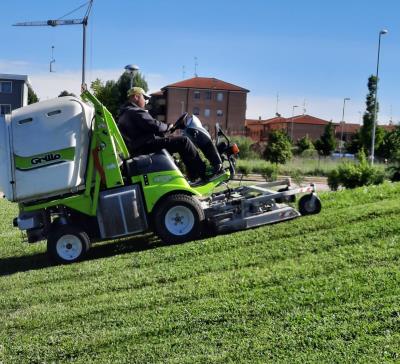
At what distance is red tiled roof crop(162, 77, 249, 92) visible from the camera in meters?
87.4

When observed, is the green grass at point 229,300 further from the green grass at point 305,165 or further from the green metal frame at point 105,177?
the green grass at point 305,165

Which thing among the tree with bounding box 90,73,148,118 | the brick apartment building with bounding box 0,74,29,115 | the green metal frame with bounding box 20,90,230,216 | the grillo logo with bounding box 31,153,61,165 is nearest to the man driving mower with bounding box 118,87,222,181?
the green metal frame with bounding box 20,90,230,216

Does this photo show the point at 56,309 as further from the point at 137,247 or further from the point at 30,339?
the point at 137,247

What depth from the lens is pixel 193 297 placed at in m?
5.57

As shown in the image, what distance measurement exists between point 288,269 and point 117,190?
2.84 metres

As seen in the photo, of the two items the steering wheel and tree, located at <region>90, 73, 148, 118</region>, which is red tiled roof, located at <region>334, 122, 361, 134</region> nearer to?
tree, located at <region>90, 73, 148, 118</region>

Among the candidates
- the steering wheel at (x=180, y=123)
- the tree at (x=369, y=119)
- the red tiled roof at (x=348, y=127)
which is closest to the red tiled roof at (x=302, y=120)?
the red tiled roof at (x=348, y=127)

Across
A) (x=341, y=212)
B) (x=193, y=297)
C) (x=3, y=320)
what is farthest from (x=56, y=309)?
(x=341, y=212)

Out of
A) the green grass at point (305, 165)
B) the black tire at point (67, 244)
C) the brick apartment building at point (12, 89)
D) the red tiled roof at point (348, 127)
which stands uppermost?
the brick apartment building at point (12, 89)

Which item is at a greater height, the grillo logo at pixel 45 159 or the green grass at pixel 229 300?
the grillo logo at pixel 45 159

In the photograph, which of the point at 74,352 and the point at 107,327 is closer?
the point at 74,352

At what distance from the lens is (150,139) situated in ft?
26.9

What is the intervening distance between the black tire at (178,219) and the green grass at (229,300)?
0.97 ft

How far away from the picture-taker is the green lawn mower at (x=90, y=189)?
7555 millimetres
